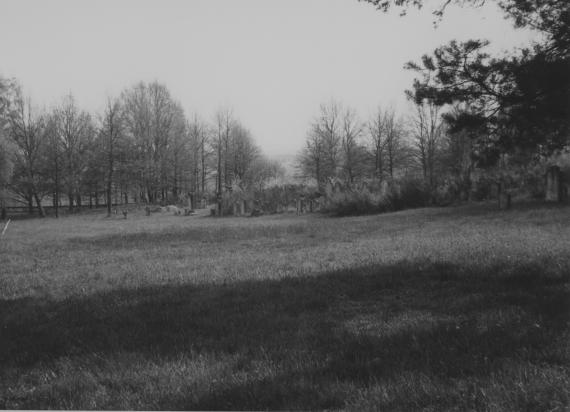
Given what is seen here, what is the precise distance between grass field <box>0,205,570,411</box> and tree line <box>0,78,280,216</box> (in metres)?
26.5

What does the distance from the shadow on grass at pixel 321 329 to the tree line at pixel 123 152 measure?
1096 inches

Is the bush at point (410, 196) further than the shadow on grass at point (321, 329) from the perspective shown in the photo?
Yes

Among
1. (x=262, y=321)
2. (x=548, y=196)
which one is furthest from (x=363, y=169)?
(x=262, y=321)

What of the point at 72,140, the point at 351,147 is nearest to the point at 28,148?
the point at 72,140

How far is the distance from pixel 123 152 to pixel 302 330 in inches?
1769

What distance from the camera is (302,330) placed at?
15.4 ft

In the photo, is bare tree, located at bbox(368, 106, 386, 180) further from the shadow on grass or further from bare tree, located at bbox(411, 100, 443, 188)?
the shadow on grass

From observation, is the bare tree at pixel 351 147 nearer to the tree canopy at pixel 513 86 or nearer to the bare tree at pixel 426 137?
the bare tree at pixel 426 137

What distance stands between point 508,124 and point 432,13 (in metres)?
2.26

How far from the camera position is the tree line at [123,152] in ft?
130

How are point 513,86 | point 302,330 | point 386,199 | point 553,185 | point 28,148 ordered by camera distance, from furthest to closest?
point 28,148, point 386,199, point 553,185, point 513,86, point 302,330

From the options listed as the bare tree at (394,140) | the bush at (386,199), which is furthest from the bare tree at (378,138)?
the bush at (386,199)

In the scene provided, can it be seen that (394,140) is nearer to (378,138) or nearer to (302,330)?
(378,138)

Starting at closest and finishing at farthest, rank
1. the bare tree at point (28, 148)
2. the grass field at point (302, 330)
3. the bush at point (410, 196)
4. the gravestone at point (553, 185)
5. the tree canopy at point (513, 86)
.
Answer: the grass field at point (302, 330), the tree canopy at point (513, 86), the gravestone at point (553, 185), the bush at point (410, 196), the bare tree at point (28, 148)
